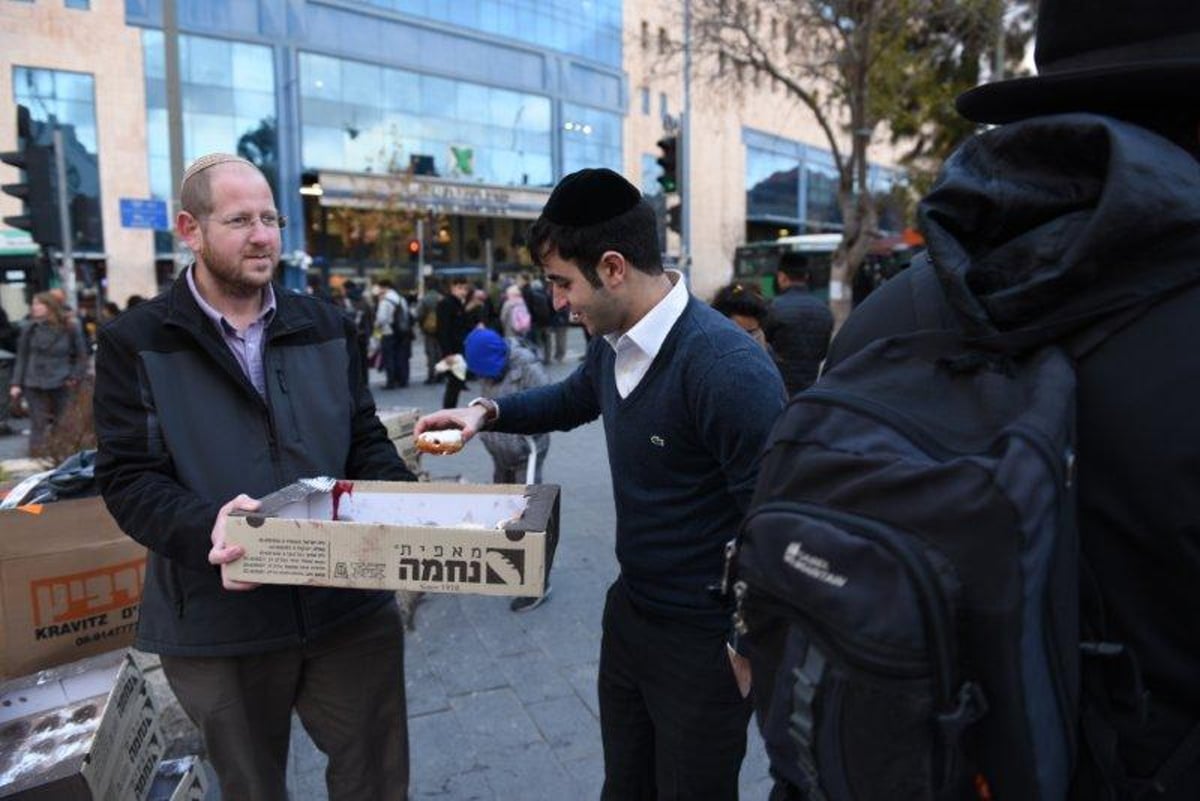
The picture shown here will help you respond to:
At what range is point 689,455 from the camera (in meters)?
2.11

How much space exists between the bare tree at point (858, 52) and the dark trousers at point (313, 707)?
15.9 meters

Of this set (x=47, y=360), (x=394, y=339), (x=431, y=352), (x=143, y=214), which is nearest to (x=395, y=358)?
(x=394, y=339)

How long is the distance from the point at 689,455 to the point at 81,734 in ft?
6.21

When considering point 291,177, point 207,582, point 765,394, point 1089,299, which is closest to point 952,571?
point 1089,299

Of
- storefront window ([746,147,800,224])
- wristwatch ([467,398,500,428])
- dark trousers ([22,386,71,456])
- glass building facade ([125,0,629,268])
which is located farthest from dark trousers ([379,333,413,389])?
storefront window ([746,147,800,224])

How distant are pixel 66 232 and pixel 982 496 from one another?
9982mm

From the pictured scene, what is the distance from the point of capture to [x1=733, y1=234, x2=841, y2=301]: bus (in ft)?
88.3

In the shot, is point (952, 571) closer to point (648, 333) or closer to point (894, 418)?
point (894, 418)

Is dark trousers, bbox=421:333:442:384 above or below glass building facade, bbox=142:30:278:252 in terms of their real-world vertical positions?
below

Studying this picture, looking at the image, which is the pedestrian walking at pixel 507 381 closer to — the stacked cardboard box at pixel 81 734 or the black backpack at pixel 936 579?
the stacked cardboard box at pixel 81 734

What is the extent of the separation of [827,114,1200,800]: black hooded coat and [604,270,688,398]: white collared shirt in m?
1.08

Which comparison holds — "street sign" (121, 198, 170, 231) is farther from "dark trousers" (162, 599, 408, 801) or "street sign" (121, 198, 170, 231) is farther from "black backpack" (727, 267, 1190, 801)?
"black backpack" (727, 267, 1190, 801)

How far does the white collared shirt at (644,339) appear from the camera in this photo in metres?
2.17

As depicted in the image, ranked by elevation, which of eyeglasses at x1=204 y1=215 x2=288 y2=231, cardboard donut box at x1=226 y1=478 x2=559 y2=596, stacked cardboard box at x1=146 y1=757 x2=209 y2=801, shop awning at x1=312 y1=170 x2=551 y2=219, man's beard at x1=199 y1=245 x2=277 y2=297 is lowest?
stacked cardboard box at x1=146 y1=757 x2=209 y2=801
